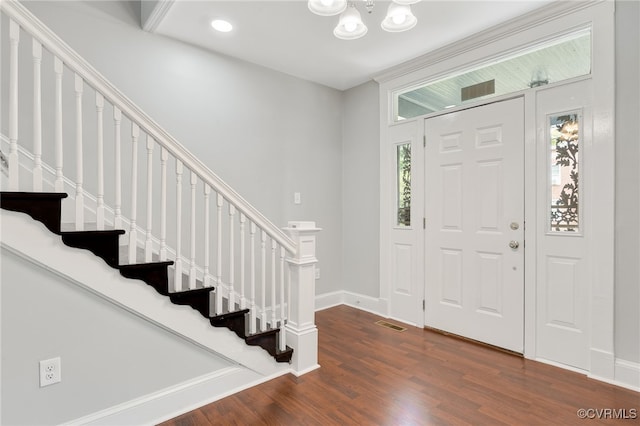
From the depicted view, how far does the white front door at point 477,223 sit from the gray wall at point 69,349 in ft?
8.14

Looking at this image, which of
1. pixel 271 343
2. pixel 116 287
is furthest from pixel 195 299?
pixel 271 343

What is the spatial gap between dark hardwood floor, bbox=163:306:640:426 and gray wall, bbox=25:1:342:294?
1654mm

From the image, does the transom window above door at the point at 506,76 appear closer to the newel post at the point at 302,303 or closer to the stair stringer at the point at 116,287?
the newel post at the point at 302,303

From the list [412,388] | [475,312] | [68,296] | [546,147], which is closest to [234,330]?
[68,296]

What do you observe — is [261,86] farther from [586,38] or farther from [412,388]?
[412,388]

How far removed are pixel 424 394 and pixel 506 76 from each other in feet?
8.71

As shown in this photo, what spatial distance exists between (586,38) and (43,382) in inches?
159

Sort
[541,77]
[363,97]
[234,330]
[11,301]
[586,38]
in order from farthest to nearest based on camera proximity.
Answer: [363,97]
[541,77]
[586,38]
[234,330]
[11,301]

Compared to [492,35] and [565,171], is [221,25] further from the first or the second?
[565,171]

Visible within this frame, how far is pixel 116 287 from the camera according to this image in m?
1.75

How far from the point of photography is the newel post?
2455mm

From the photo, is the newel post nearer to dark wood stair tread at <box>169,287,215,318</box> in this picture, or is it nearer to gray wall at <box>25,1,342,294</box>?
dark wood stair tread at <box>169,287,215,318</box>

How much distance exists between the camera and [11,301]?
1.52m

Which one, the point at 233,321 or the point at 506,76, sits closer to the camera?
the point at 233,321
